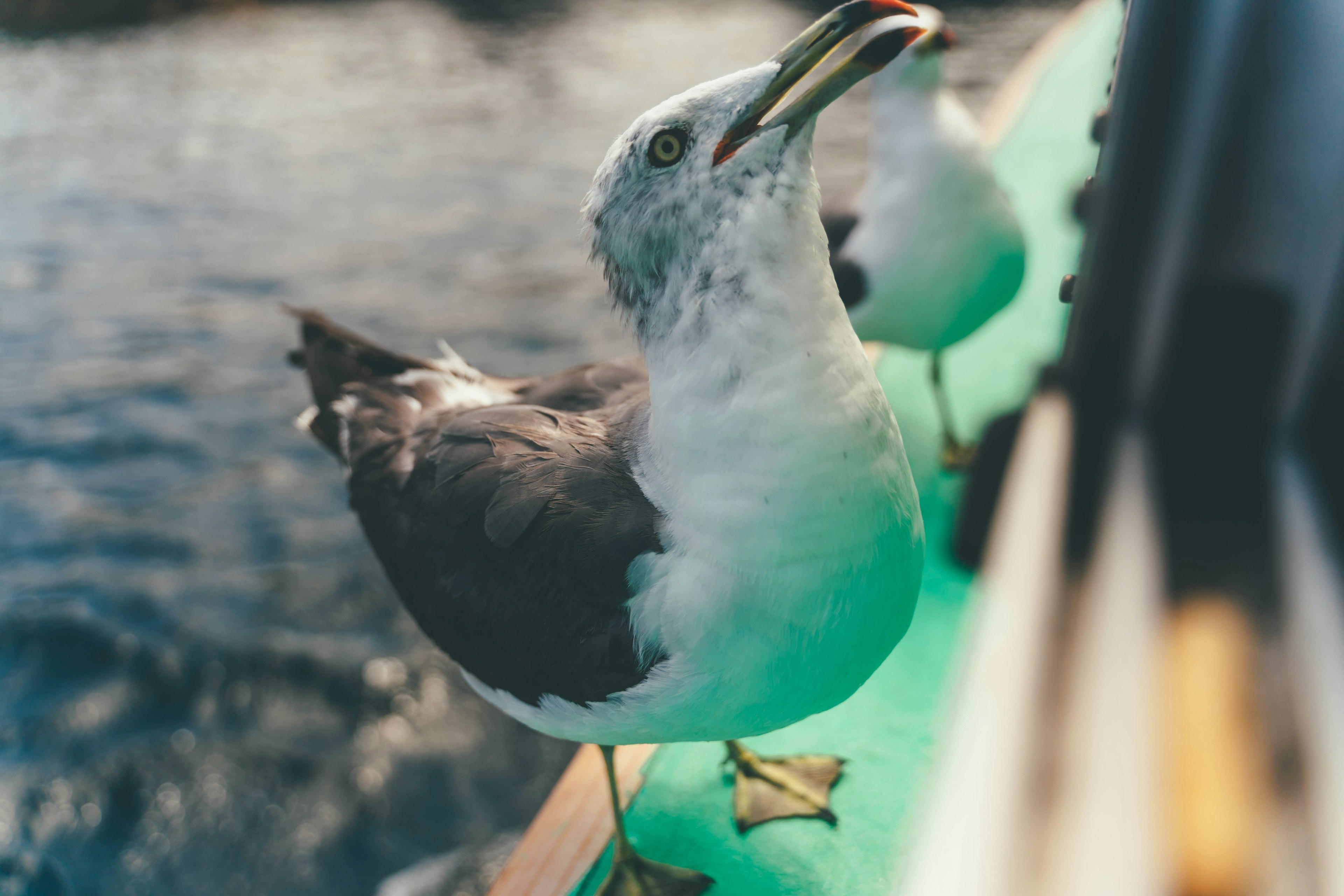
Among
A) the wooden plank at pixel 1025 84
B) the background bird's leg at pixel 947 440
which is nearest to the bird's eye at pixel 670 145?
the background bird's leg at pixel 947 440

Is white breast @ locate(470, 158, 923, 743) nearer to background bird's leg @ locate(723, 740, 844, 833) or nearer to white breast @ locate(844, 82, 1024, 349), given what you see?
background bird's leg @ locate(723, 740, 844, 833)

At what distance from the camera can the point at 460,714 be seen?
232cm

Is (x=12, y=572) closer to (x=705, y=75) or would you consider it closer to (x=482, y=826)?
(x=482, y=826)

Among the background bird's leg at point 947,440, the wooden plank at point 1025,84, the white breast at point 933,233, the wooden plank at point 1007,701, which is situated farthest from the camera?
the wooden plank at point 1025,84

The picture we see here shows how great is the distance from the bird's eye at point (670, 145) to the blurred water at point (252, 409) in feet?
5.70

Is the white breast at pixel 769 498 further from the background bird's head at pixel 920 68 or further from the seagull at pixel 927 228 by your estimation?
the background bird's head at pixel 920 68

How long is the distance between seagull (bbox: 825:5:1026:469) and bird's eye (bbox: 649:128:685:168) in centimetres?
88

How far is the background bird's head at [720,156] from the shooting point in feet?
2.35

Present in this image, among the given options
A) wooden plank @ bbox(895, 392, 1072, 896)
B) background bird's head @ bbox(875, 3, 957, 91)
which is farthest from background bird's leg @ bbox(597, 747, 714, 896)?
background bird's head @ bbox(875, 3, 957, 91)

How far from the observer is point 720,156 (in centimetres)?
75

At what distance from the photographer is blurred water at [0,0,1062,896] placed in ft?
6.64

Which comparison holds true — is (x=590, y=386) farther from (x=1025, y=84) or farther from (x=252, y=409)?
(x=1025, y=84)

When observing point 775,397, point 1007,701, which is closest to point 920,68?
point 775,397

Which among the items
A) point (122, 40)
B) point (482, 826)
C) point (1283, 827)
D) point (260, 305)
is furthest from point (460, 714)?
point (122, 40)
